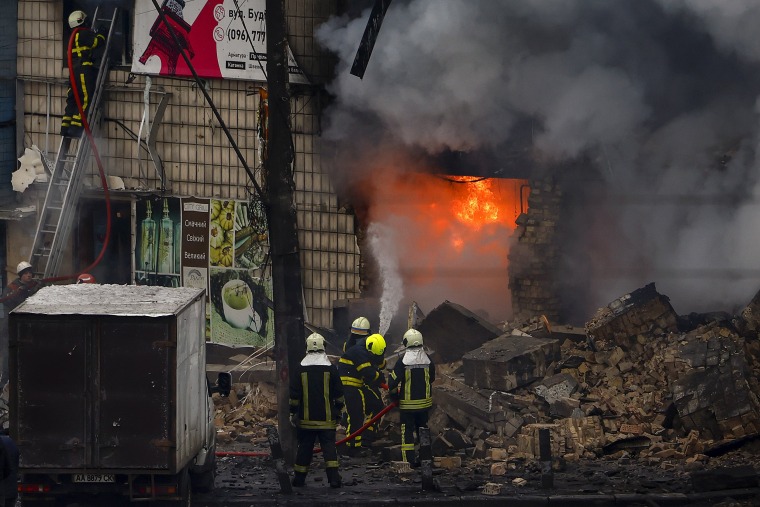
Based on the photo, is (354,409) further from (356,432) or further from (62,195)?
(62,195)

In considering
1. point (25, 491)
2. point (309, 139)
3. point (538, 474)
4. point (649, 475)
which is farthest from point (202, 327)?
point (309, 139)

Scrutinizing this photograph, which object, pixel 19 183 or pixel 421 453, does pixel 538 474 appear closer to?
pixel 421 453

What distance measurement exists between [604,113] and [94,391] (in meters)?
8.77

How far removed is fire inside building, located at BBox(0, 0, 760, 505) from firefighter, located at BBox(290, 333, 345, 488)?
24.3 inches

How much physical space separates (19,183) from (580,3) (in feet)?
29.5

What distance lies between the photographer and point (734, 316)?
1616 centimetres

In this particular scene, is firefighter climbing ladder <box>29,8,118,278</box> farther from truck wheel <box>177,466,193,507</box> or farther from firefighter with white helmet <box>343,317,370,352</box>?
truck wheel <box>177,466,193,507</box>

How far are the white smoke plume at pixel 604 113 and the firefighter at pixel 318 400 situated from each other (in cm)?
507

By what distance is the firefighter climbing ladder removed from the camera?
18.7 meters

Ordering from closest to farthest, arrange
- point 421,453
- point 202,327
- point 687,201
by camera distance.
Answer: point 202,327 → point 421,453 → point 687,201

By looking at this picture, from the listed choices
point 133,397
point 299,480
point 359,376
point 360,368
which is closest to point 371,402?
point 359,376

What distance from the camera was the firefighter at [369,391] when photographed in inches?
589

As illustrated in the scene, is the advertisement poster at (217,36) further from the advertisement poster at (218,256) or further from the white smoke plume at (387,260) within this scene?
the white smoke plume at (387,260)

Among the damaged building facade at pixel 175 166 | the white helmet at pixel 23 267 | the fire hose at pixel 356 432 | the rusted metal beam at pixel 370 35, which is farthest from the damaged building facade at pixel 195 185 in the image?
the fire hose at pixel 356 432
